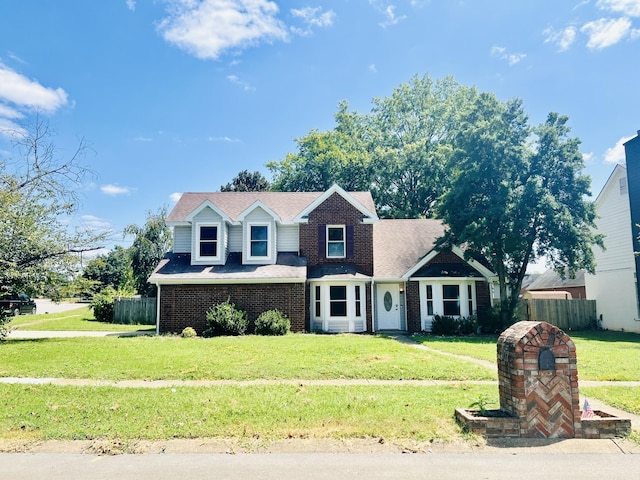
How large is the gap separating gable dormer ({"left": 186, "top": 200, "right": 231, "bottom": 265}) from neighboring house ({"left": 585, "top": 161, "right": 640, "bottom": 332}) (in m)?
19.1

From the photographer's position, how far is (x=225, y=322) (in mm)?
18109

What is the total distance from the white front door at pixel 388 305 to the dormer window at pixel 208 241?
8.03 metres

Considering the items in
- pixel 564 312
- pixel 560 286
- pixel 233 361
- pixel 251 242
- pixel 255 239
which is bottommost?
pixel 233 361

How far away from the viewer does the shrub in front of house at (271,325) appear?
18.1m

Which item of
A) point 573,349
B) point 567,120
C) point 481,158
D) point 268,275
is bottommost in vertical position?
point 573,349

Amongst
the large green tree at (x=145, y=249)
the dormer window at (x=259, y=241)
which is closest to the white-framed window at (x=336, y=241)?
the dormer window at (x=259, y=241)

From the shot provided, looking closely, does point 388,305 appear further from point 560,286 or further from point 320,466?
point 560,286

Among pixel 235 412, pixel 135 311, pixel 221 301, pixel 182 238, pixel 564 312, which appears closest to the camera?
pixel 235 412

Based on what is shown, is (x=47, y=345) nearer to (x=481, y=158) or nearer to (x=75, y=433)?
(x=75, y=433)

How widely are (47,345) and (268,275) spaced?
8.53 metres

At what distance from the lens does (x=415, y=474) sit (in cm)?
488

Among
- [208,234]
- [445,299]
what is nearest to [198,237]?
[208,234]

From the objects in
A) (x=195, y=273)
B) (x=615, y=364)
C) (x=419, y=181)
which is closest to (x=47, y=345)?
(x=195, y=273)

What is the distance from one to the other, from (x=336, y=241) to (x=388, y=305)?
399 cm
